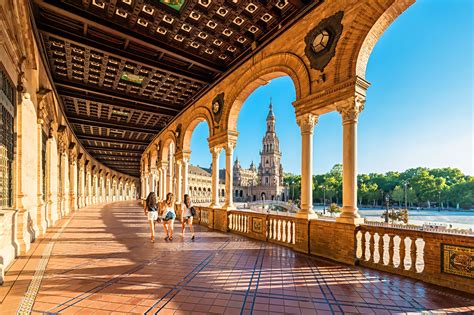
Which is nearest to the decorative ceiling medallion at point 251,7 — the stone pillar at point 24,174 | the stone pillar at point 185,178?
the stone pillar at point 24,174

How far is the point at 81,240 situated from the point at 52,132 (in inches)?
273

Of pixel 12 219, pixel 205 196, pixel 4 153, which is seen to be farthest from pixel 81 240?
pixel 205 196

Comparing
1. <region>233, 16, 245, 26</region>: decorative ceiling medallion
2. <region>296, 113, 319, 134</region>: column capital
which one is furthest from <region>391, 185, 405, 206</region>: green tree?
<region>233, 16, 245, 26</region>: decorative ceiling medallion

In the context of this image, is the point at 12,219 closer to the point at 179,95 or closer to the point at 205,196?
the point at 179,95

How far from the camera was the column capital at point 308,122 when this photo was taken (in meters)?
7.53

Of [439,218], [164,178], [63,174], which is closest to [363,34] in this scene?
[164,178]

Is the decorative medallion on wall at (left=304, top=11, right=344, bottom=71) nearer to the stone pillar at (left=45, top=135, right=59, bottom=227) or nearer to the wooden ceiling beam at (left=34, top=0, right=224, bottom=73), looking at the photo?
the wooden ceiling beam at (left=34, top=0, right=224, bottom=73)

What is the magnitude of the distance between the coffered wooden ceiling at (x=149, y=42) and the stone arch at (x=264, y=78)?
0.78 meters

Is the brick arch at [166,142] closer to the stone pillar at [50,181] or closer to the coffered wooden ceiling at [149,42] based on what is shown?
the coffered wooden ceiling at [149,42]

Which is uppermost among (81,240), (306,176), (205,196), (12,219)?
(306,176)

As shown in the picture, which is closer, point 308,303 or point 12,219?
point 308,303

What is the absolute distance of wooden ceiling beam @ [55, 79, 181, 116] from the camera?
41.4 feet

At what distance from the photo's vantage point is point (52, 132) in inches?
484

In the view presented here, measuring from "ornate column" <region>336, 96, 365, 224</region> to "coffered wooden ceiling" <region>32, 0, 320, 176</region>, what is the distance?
10.7 ft
